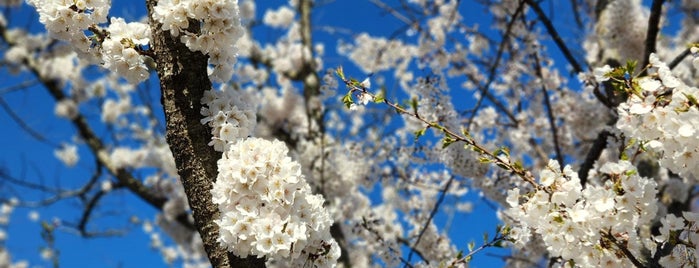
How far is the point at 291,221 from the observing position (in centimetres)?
159

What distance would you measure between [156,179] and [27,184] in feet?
4.36

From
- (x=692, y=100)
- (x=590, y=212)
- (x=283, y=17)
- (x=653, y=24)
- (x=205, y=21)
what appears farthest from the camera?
(x=283, y=17)

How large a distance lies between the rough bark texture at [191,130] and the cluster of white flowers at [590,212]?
2.95 ft

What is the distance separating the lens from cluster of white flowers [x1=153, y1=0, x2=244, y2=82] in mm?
1743

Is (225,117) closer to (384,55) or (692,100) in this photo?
(692,100)

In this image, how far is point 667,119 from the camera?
1456mm

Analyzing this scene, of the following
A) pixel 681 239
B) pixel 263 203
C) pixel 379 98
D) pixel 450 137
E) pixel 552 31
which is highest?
pixel 552 31

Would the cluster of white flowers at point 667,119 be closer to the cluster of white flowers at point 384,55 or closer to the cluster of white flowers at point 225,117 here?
the cluster of white flowers at point 225,117

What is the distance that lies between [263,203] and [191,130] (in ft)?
1.32

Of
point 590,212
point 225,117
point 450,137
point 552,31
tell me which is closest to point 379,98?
point 450,137

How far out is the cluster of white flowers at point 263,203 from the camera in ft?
5.11

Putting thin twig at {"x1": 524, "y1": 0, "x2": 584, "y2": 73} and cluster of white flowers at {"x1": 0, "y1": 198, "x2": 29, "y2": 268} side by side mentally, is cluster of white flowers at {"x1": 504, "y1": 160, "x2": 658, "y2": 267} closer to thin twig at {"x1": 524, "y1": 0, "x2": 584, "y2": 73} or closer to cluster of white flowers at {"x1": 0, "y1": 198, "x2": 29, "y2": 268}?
thin twig at {"x1": 524, "y1": 0, "x2": 584, "y2": 73}

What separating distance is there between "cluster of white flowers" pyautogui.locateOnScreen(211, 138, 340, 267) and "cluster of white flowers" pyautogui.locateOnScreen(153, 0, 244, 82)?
387 millimetres

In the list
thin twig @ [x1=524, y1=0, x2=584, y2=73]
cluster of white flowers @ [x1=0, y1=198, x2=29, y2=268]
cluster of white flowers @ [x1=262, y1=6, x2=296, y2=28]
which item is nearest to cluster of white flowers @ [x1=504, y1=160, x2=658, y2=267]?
thin twig @ [x1=524, y1=0, x2=584, y2=73]
